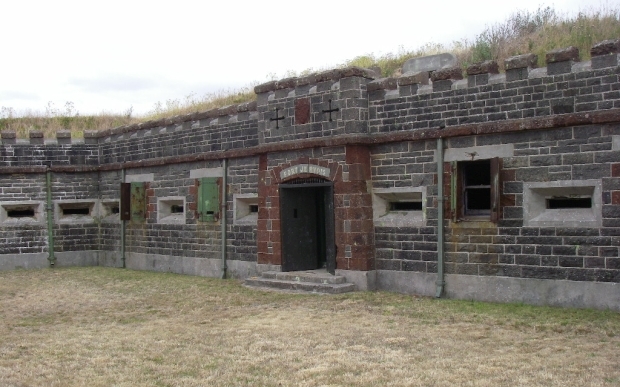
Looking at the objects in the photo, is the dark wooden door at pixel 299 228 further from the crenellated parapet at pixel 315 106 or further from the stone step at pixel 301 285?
the crenellated parapet at pixel 315 106

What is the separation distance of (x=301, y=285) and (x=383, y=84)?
3.81m

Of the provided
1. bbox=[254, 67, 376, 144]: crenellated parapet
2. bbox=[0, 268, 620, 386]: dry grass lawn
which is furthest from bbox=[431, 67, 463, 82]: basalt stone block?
bbox=[0, 268, 620, 386]: dry grass lawn

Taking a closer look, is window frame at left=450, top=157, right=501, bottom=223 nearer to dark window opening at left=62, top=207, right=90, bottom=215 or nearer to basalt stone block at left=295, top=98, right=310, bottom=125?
basalt stone block at left=295, top=98, right=310, bottom=125

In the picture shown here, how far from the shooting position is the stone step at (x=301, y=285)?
1242 cm

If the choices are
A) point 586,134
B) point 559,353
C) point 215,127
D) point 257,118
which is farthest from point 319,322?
point 215,127

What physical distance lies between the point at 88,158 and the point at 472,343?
13.8m

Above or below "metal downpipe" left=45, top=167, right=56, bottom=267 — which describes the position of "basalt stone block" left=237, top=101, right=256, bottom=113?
above

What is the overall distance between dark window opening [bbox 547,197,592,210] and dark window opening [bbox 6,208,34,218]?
44.4 ft

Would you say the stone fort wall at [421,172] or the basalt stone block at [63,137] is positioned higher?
the basalt stone block at [63,137]

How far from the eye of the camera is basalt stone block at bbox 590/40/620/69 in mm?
9942

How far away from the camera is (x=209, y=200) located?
52.5 feet

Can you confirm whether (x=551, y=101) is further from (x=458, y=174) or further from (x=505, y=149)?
(x=458, y=174)

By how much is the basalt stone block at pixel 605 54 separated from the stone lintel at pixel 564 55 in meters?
0.28

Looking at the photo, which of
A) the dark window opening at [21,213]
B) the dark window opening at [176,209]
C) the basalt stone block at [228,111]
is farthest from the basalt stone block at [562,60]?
Result: the dark window opening at [21,213]
